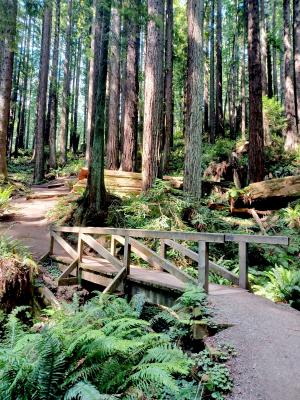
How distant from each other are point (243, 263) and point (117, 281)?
2341mm

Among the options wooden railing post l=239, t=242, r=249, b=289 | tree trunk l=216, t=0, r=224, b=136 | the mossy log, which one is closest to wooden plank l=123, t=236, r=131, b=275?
wooden railing post l=239, t=242, r=249, b=289

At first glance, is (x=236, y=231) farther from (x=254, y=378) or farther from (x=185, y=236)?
(x=254, y=378)

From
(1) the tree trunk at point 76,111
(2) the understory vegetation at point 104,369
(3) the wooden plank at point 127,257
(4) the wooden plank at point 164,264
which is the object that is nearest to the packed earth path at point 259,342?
(2) the understory vegetation at point 104,369

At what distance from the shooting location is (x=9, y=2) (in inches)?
464

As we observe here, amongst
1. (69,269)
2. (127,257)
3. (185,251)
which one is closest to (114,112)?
(69,269)

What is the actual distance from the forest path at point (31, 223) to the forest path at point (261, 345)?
5730 mm

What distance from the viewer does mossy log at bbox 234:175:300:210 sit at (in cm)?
1139

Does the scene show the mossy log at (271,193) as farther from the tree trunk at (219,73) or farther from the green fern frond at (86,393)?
the tree trunk at (219,73)

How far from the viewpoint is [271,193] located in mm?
11500

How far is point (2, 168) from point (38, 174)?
5.86m

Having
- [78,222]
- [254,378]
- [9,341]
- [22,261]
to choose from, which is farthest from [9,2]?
[254,378]

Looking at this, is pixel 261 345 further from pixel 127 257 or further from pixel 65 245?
pixel 65 245

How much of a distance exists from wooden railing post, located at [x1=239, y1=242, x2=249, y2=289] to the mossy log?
6.25 meters

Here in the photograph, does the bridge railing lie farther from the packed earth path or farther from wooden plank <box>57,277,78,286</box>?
the packed earth path
